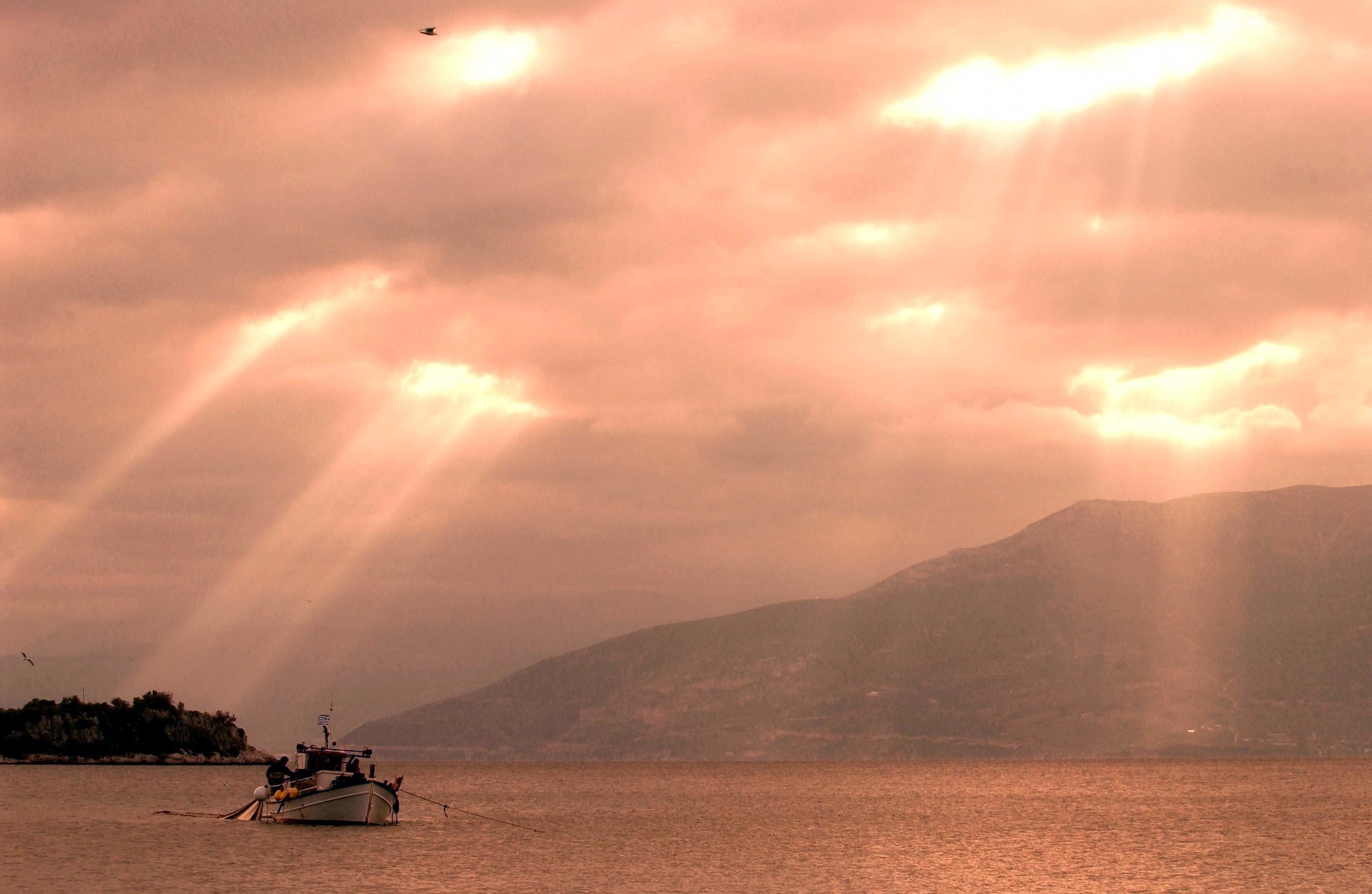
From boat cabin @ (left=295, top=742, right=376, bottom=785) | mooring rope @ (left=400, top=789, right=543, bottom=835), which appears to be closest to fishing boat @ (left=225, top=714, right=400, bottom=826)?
boat cabin @ (left=295, top=742, right=376, bottom=785)

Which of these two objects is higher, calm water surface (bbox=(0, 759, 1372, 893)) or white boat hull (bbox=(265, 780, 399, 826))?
white boat hull (bbox=(265, 780, 399, 826))

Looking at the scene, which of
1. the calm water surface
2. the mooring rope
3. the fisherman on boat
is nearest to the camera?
the calm water surface

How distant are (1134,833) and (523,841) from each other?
57361 millimetres

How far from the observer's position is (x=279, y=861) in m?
96.8

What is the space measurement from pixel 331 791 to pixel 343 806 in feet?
7.67

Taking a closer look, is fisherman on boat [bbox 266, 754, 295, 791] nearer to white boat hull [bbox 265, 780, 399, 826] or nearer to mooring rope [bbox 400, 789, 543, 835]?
white boat hull [bbox 265, 780, 399, 826]

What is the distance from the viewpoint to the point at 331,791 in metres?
117

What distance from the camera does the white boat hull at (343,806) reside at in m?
118

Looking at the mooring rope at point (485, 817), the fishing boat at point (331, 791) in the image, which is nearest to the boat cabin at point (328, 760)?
the fishing boat at point (331, 791)

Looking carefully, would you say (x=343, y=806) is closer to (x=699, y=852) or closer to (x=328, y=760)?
(x=328, y=760)

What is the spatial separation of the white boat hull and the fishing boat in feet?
0.13

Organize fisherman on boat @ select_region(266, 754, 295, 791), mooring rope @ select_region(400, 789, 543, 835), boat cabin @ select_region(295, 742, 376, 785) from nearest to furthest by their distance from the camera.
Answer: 1. boat cabin @ select_region(295, 742, 376, 785)
2. fisherman on boat @ select_region(266, 754, 295, 791)
3. mooring rope @ select_region(400, 789, 543, 835)

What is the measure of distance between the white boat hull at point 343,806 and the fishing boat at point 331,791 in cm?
4

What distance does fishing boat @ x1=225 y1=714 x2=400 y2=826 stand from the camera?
385ft
